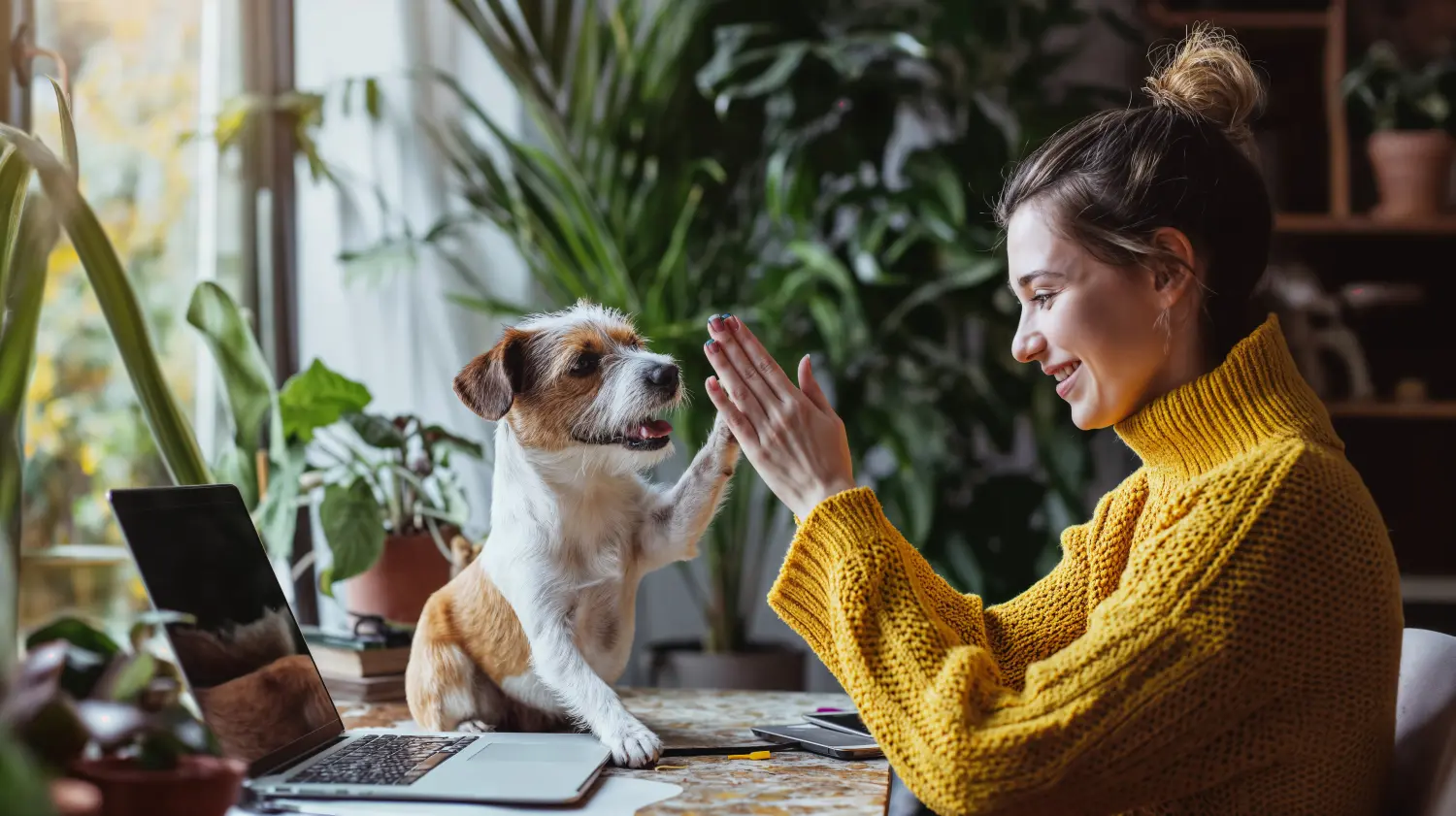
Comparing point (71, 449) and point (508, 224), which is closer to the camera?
point (71, 449)

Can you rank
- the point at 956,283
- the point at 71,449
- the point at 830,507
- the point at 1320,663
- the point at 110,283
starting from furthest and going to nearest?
the point at 956,283 → the point at 71,449 → the point at 110,283 → the point at 830,507 → the point at 1320,663

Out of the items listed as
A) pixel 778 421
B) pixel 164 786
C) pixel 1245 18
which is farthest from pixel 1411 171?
pixel 164 786

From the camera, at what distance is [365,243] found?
240cm

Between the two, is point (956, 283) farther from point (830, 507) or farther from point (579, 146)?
point (830, 507)

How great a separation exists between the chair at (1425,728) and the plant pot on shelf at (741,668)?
57.2 inches

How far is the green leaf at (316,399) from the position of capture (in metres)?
1.72

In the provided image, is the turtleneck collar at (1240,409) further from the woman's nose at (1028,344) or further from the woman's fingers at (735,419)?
the woman's fingers at (735,419)

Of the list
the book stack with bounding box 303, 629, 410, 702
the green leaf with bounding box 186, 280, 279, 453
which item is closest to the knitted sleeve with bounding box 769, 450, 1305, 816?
the book stack with bounding box 303, 629, 410, 702

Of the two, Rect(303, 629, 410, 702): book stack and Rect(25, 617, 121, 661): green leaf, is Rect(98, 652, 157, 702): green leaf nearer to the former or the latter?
Rect(25, 617, 121, 661): green leaf

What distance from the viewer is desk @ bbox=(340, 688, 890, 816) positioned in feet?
3.21

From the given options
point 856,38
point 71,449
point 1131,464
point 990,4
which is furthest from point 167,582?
point 1131,464

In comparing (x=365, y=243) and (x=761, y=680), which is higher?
(x=365, y=243)

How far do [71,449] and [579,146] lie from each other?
3.64 feet

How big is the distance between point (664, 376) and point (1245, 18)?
220 cm
